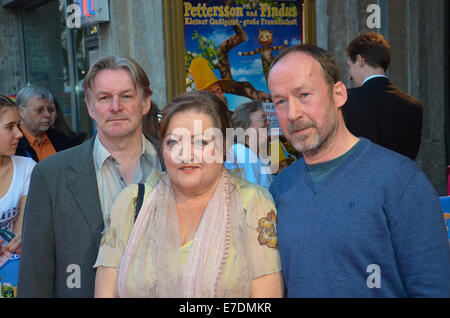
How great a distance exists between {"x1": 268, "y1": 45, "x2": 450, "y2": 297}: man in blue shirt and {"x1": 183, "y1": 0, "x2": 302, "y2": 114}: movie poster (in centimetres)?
393

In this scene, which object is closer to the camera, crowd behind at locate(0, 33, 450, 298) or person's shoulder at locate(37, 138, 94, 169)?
crowd behind at locate(0, 33, 450, 298)

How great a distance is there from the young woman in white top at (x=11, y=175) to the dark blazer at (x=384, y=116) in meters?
2.51

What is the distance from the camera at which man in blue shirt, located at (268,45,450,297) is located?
6.75 ft

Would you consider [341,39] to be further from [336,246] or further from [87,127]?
[336,246]

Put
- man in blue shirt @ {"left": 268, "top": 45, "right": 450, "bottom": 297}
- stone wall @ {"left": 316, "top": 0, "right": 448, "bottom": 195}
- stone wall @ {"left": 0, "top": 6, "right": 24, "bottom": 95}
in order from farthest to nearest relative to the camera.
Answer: stone wall @ {"left": 0, "top": 6, "right": 24, "bottom": 95} → stone wall @ {"left": 316, "top": 0, "right": 448, "bottom": 195} → man in blue shirt @ {"left": 268, "top": 45, "right": 450, "bottom": 297}

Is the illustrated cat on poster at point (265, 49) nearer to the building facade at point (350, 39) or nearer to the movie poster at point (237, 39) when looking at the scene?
the movie poster at point (237, 39)

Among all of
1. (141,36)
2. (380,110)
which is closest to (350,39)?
(380,110)

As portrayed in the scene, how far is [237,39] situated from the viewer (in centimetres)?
627

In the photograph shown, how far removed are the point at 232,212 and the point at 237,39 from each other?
4.34 metres

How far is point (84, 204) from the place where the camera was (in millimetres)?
2621

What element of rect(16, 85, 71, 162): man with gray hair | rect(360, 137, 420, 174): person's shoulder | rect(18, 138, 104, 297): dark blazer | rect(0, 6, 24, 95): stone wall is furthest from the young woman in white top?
rect(0, 6, 24, 95): stone wall

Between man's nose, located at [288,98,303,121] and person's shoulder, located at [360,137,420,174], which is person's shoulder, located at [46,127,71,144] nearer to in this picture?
man's nose, located at [288,98,303,121]

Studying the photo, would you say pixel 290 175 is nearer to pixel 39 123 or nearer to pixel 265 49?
pixel 39 123

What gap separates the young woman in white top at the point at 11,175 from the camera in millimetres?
3541
